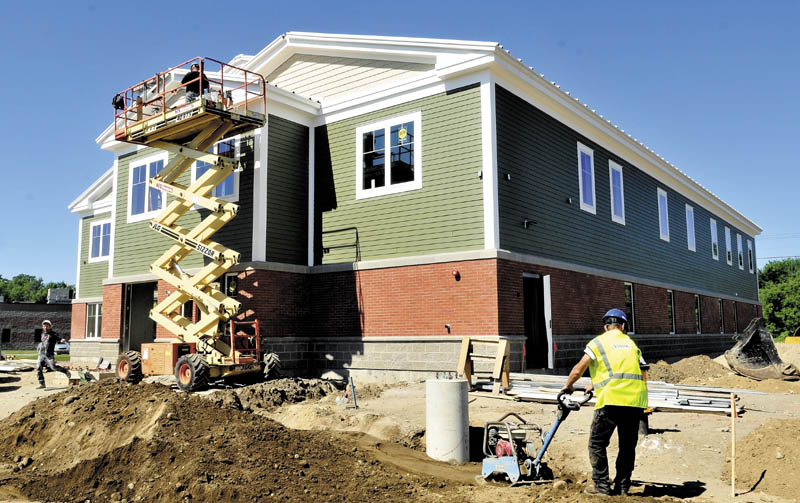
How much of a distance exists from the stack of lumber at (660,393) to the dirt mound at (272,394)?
349 cm

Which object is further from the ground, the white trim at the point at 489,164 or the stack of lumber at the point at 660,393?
the white trim at the point at 489,164

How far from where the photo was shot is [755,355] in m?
20.2

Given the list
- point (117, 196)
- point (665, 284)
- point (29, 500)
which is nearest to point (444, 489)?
point (29, 500)

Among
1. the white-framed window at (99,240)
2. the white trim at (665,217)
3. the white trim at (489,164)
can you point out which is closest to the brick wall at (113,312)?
the white-framed window at (99,240)

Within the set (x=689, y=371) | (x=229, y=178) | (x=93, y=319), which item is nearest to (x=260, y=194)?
A: (x=229, y=178)

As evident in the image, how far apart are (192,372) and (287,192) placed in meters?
5.91

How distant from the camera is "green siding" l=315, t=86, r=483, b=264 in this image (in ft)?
52.4

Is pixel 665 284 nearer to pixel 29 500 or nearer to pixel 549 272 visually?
pixel 549 272

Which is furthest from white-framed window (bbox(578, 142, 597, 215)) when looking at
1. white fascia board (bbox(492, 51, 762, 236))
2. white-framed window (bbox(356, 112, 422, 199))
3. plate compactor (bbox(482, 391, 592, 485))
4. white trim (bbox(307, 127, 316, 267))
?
plate compactor (bbox(482, 391, 592, 485))

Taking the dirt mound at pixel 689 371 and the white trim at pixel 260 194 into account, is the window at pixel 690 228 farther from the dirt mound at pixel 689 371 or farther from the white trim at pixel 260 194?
the white trim at pixel 260 194

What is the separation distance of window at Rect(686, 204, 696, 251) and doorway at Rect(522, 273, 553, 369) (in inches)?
563

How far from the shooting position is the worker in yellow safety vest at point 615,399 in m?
7.18

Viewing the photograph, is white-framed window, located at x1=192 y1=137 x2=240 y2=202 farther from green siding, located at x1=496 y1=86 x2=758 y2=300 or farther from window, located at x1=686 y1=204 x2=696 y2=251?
window, located at x1=686 y1=204 x2=696 y2=251

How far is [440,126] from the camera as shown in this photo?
54.4ft
